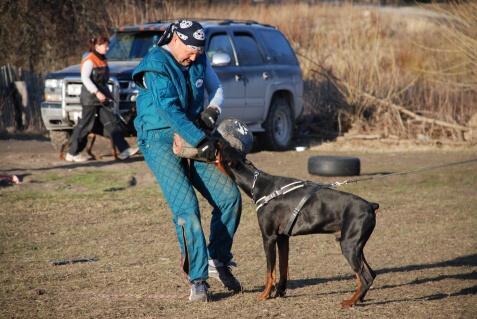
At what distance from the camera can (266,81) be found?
46.2 ft

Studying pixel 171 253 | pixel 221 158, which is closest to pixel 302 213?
pixel 221 158

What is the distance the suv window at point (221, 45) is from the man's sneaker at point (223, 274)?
7.70 m

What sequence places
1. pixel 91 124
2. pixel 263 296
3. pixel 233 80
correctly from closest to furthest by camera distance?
pixel 263 296, pixel 91 124, pixel 233 80

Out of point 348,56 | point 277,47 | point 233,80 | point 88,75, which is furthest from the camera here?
point 348,56

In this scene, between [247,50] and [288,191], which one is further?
[247,50]

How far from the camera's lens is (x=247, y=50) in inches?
550

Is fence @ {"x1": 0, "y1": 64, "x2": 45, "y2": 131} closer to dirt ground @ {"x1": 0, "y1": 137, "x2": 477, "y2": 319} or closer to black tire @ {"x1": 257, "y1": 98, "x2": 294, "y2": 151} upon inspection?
dirt ground @ {"x1": 0, "y1": 137, "x2": 477, "y2": 319}

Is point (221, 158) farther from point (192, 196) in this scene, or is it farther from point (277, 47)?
point (277, 47)

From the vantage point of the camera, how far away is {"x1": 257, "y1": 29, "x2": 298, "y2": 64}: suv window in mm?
14539

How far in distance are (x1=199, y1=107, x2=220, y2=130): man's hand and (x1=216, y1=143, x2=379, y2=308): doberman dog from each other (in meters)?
0.23

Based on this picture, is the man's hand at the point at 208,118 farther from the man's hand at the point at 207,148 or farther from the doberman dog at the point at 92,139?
the doberman dog at the point at 92,139

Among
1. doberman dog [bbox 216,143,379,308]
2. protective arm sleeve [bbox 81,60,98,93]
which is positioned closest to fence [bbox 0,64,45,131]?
protective arm sleeve [bbox 81,60,98,93]

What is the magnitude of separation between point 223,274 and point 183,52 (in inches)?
71.0

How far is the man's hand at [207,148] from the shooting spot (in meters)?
5.19
